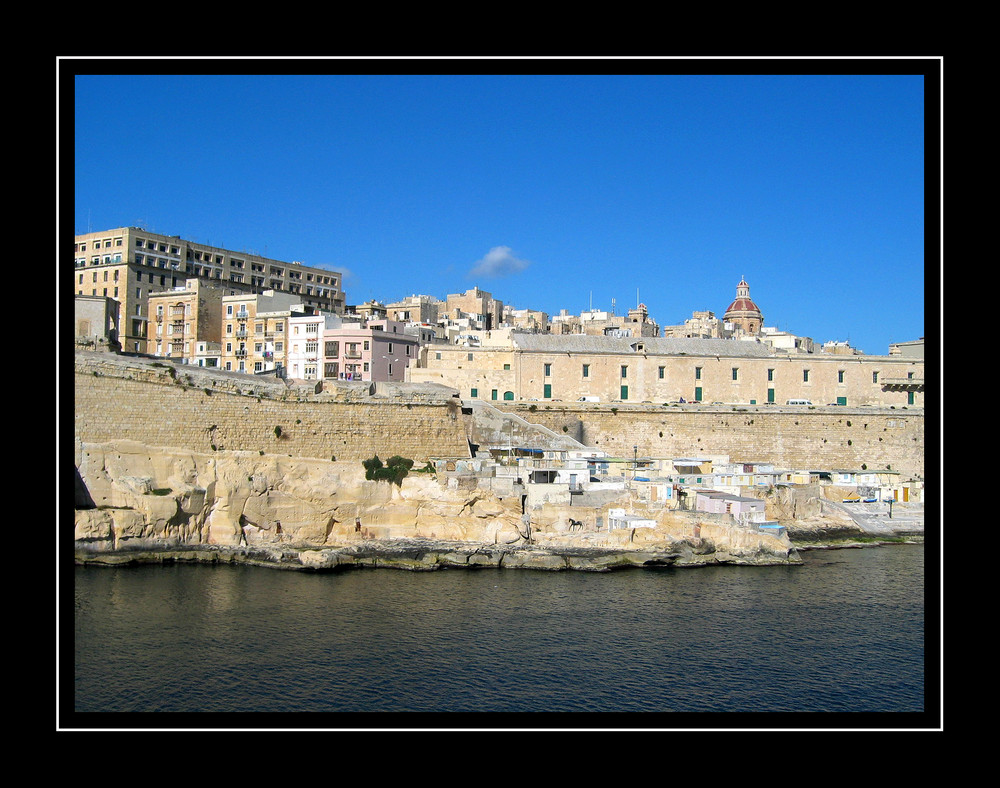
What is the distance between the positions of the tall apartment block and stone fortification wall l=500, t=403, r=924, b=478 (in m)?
10.9

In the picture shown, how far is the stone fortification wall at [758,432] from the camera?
78.0ft

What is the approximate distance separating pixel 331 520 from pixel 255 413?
3.05 m

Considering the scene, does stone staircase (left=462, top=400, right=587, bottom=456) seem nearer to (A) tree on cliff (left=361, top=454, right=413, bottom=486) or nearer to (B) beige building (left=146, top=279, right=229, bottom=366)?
(A) tree on cliff (left=361, top=454, right=413, bottom=486)

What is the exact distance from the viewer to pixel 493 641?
12.1 meters

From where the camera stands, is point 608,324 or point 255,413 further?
point 608,324

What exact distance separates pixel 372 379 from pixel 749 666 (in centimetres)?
1530

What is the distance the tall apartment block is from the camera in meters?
28.4

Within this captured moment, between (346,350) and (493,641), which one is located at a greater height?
(346,350)

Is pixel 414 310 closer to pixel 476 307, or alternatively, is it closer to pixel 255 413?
pixel 476 307

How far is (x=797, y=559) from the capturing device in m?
18.1

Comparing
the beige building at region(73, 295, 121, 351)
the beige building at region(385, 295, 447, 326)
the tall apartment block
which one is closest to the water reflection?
the beige building at region(73, 295, 121, 351)

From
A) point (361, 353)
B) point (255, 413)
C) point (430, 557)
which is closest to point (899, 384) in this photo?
point (361, 353)

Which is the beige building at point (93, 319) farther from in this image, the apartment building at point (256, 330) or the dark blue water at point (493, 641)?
the dark blue water at point (493, 641)
